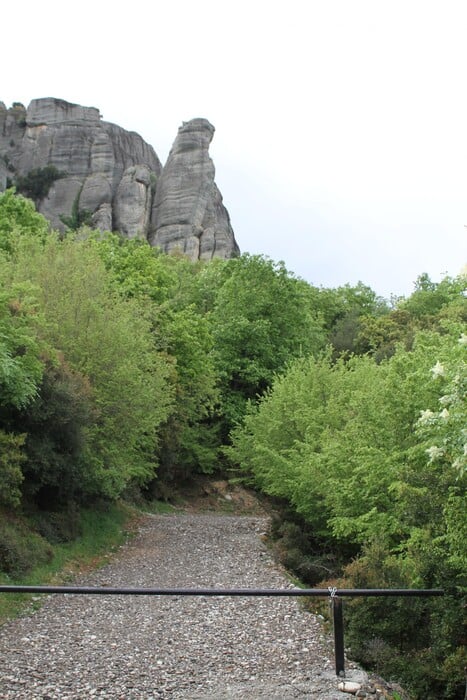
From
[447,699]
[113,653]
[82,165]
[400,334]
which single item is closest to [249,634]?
[113,653]

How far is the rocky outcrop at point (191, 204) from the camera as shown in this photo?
79.0 metres

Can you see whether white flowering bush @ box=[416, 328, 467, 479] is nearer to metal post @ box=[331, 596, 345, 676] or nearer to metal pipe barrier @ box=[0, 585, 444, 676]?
metal pipe barrier @ box=[0, 585, 444, 676]

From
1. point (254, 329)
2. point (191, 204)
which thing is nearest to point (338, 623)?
point (254, 329)

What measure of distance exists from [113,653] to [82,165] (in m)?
75.9

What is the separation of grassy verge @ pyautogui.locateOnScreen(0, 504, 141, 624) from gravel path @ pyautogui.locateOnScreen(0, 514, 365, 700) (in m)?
0.49

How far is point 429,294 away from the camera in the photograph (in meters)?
56.6

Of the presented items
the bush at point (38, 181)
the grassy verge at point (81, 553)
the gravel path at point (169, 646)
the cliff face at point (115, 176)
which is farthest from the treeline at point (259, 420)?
the bush at point (38, 181)

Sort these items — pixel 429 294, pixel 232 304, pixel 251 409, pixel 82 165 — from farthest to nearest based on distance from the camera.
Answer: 1. pixel 82 165
2. pixel 429 294
3. pixel 232 304
4. pixel 251 409

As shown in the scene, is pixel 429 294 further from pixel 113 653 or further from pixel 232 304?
pixel 113 653

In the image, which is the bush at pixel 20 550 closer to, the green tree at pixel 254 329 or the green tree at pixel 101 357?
the green tree at pixel 101 357

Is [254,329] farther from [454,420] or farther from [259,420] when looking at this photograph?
[454,420]

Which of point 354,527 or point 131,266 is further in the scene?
point 131,266

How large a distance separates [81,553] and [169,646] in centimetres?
945

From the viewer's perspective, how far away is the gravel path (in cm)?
831
